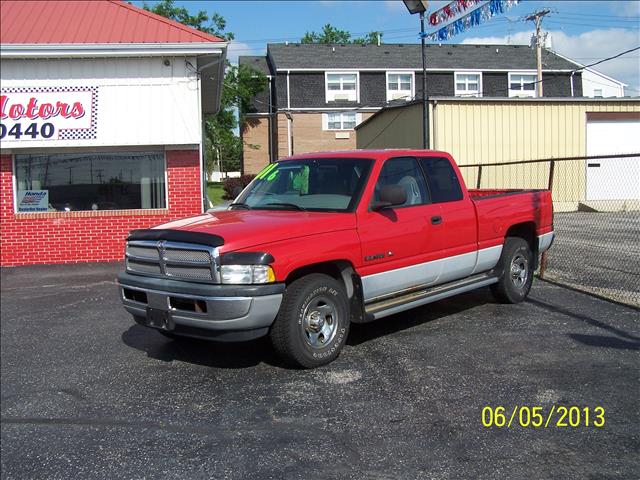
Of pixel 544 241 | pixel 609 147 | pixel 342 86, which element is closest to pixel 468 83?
pixel 342 86

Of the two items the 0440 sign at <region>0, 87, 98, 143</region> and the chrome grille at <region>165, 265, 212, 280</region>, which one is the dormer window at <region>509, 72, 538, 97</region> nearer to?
the 0440 sign at <region>0, 87, 98, 143</region>

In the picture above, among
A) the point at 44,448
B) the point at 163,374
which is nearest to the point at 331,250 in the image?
the point at 163,374

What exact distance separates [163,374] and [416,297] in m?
2.51

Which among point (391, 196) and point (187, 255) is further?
point (391, 196)

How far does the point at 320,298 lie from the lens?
5.19 m

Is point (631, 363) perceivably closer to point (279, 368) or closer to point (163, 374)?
point (279, 368)

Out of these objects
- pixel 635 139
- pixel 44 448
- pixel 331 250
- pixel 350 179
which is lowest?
pixel 44 448

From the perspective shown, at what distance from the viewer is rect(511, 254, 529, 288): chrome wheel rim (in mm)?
7574

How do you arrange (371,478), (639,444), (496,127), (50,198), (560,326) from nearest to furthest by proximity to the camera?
(371,478)
(639,444)
(560,326)
(50,198)
(496,127)

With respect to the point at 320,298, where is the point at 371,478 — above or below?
below

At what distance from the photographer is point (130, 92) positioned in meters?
11.8

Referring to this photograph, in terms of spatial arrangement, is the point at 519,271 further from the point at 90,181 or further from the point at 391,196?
the point at 90,181
